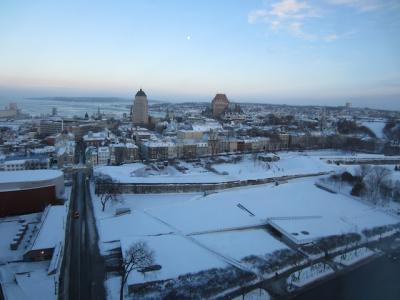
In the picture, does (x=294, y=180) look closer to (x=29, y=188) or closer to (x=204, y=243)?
(x=204, y=243)

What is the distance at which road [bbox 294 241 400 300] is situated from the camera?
6.18m

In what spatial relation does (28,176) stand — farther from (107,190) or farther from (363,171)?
(363,171)

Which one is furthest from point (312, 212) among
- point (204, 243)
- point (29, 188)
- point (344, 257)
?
point (29, 188)

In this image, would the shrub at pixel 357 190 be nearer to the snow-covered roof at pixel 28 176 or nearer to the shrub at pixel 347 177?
the shrub at pixel 347 177

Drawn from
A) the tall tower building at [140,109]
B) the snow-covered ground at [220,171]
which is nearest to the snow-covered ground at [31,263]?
the snow-covered ground at [220,171]

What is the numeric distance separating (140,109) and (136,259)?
94.8 ft

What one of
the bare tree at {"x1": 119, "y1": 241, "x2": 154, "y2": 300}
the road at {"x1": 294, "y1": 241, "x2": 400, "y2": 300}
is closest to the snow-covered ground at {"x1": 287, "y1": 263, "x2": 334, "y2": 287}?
the road at {"x1": 294, "y1": 241, "x2": 400, "y2": 300}

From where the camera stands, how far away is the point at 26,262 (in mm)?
7094

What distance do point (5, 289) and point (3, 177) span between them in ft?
18.2

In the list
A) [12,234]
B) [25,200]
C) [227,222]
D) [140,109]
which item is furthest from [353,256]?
[140,109]

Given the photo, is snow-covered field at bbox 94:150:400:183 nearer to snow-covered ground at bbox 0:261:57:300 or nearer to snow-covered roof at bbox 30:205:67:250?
snow-covered roof at bbox 30:205:67:250

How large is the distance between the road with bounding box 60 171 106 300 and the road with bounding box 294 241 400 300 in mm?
3753

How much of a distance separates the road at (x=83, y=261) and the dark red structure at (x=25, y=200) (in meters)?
0.87

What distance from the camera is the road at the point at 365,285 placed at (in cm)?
618
